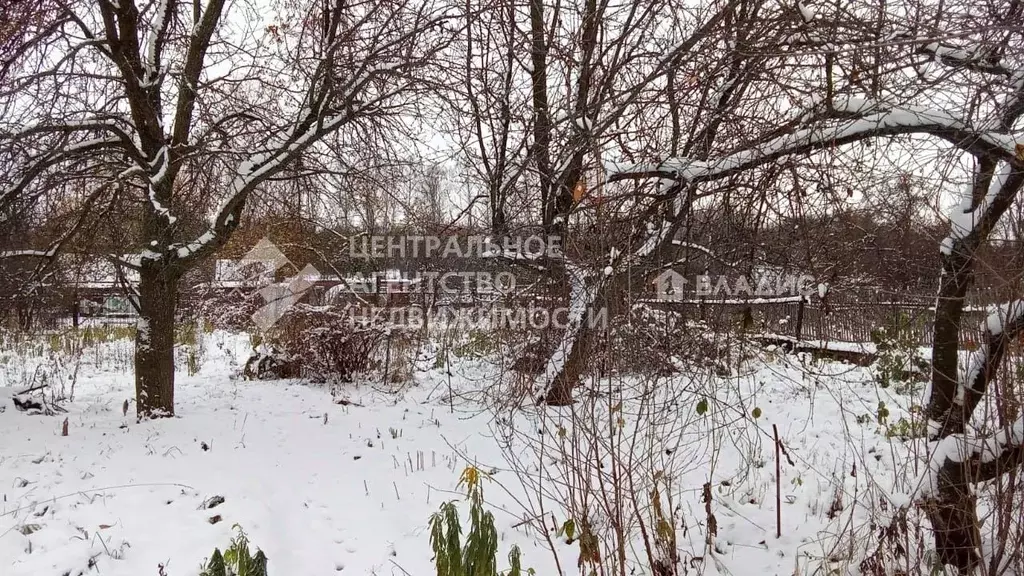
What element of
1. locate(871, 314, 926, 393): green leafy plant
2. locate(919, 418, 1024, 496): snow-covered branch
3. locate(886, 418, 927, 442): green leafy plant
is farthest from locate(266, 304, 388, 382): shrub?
locate(871, 314, 926, 393): green leafy plant

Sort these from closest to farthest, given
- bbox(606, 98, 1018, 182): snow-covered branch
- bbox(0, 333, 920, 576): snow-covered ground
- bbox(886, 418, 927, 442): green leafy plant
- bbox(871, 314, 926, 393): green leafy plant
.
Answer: bbox(606, 98, 1018, 182): snow-covered branch → bbox(886, 418, 927, 442): green leafy plant → bbox(0, 333, 920, 576): snow-covered ground → bbox(871, 314, 926, 393): green leafy plant

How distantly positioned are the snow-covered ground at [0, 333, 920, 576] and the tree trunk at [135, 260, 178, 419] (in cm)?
24

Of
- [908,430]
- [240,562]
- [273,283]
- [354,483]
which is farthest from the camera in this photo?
[273,283]

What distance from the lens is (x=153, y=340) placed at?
500cm

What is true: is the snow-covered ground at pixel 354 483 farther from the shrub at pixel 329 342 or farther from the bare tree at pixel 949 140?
the shrub at pixel 329 342

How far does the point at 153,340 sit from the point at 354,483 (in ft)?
8.33

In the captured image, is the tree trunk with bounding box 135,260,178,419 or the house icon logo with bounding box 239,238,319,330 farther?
the house icon logo with bounding box 239,238,319,330

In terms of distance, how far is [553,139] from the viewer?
3.58 metres

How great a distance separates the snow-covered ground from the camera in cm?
300

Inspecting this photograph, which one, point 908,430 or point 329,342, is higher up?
point 329,342

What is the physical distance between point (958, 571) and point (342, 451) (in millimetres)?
4220

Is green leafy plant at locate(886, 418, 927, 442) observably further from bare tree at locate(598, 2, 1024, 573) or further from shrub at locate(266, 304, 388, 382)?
shrub at locate(266, 304, 388, 382)

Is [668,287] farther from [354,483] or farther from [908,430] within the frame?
[354,483]

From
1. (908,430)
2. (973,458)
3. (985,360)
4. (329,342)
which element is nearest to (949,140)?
(985,360)
